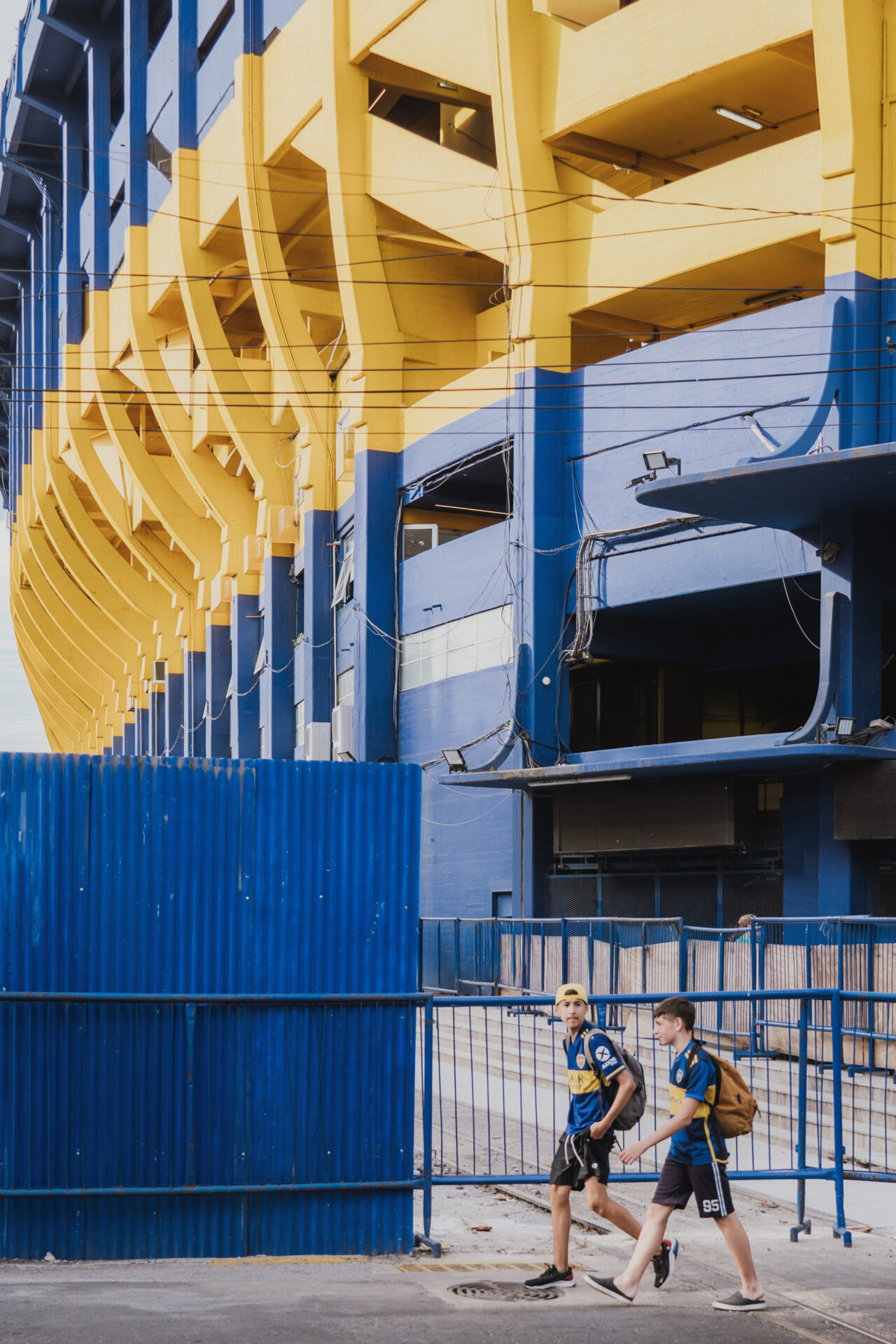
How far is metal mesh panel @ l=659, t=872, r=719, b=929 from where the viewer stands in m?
25.1

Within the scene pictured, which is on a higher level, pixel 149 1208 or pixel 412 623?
pixel 412 623

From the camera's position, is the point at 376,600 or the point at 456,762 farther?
the point at 376,600

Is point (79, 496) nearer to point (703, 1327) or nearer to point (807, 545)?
point (807, 545)

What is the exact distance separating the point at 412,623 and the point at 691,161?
10.4 m

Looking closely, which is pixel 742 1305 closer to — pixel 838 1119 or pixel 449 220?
pixel 838 1119

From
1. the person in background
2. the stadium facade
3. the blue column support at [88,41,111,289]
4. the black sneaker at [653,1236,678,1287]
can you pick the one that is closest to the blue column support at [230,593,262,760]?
the stadium facade

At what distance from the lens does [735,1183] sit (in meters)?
11.2

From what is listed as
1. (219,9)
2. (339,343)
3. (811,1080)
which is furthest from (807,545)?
(219,9)

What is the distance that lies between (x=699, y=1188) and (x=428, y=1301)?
4.72 feet

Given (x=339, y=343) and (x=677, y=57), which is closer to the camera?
(x=677, y=57)

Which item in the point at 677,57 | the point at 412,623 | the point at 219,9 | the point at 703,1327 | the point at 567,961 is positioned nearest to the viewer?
the point at 703,1327

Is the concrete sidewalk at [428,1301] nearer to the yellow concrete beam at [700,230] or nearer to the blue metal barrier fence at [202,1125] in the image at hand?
the blue metal barrier fence at [202,1125]

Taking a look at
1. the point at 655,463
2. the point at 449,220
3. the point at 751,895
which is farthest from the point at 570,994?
the point at 449,220

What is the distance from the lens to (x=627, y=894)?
26.5 meters
